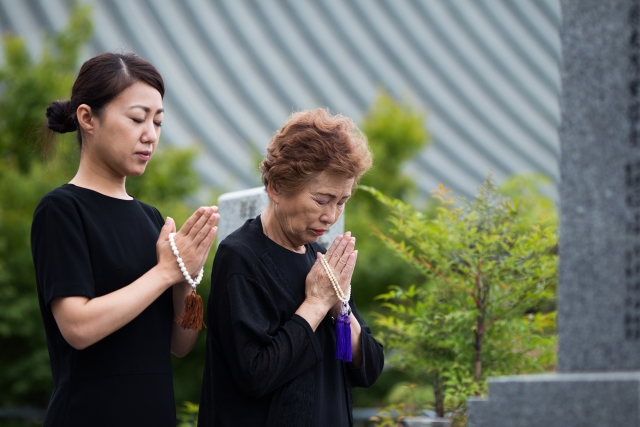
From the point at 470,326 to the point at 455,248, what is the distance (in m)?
0.44

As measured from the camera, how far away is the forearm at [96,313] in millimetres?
2465

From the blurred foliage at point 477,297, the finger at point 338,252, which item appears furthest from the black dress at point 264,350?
the blurred foliage at point 477,297

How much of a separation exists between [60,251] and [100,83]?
2.01 ft

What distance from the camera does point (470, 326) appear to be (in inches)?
175

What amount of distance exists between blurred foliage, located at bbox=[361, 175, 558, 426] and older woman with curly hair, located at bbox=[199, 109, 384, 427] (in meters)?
1.41

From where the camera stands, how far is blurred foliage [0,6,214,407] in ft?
28.7

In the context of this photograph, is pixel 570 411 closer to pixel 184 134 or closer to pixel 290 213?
pixel 290 213

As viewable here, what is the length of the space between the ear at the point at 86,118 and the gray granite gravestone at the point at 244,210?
1.65 metres

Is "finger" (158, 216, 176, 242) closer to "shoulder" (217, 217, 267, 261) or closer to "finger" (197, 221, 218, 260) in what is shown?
"finger" (197, 221, 218, 260)

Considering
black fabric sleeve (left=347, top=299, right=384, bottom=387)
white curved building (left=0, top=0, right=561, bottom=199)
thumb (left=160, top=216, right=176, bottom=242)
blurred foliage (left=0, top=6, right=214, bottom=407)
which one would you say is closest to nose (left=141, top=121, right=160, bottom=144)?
thumb (left=160, top=216, right=176, bottom=242)

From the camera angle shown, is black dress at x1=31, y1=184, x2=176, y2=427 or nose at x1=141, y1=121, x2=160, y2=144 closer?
black dress at x1=31, y1=184, x2=176, y2=427

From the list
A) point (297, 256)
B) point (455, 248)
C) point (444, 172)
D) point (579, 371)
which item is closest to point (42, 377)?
point (455, 248)

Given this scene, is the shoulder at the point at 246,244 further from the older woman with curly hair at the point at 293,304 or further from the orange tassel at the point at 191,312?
the orange tassel at the point at 191,312

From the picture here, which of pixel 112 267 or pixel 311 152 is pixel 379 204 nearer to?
pixel 311 152
